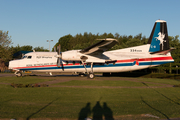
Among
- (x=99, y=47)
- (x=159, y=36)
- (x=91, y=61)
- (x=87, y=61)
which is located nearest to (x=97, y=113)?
(x=99, y=47)

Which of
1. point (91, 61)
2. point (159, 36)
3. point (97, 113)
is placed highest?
point (159, 36)

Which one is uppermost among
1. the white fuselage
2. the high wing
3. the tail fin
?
the tail fin

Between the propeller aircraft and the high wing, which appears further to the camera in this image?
the propeller aircraft

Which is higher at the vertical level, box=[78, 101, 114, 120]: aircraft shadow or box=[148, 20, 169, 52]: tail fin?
box=[148, 20, 169, 52]: tail fin

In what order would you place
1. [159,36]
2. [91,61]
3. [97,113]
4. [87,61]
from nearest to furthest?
[97,113]
[87,61]
[91,61]
[159,36]

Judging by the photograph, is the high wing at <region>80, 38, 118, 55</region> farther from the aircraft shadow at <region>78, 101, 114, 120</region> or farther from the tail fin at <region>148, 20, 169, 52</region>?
the aircraft shadow at <region>78, 101, 114, 120</region>

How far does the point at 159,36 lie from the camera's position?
3042cm

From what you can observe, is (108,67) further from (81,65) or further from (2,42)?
(2,42)

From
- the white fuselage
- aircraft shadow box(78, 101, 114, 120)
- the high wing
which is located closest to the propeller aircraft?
the white fuselage

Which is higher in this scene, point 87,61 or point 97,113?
point 87,61

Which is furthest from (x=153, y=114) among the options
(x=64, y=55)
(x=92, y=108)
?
(x=64, y=55)

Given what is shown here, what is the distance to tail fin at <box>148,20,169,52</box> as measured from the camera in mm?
30359

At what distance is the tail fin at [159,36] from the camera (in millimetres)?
30359

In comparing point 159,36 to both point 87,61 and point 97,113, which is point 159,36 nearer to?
point 87,61
